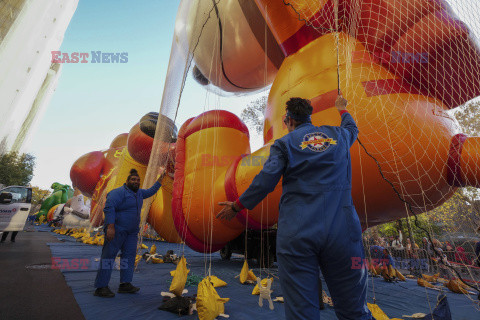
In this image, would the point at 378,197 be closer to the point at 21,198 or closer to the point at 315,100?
the point at 315,100

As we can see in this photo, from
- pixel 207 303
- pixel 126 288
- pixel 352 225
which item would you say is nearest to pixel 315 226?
pixel 352 225

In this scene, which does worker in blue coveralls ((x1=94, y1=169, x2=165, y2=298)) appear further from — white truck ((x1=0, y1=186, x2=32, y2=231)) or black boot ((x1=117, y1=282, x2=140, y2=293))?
white truck ((x1=0, y1=186, x2=32, y2=231))

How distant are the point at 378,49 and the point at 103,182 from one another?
27.6 feet

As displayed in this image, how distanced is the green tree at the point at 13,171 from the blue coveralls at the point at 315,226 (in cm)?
2366

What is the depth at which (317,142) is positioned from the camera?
1314 millimetres

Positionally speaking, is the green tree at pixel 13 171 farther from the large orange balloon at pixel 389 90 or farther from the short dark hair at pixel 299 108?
the short dark hair at pixel 299 108

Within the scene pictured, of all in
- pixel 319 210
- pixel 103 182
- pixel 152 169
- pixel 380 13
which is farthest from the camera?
pixel 103 182

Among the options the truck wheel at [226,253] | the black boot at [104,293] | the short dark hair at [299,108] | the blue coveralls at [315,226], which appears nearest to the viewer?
the blue coveralls at [315,226]

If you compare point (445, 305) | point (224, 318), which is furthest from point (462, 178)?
point (224, 318)

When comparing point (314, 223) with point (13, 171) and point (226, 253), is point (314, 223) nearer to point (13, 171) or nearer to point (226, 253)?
point (226, 253)

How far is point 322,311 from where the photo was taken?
8.15ft

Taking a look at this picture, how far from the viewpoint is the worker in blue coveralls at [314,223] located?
3.65ft

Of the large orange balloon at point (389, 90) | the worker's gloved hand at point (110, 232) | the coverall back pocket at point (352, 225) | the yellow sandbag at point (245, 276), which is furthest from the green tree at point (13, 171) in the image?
the coverall back pocket at point (352, 225)

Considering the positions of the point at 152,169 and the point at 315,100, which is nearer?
the point at 315,100
